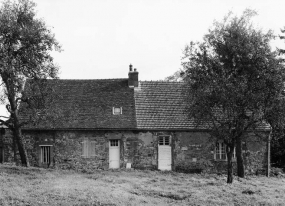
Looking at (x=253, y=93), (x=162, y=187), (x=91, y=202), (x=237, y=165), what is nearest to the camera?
(x=91, y=202)

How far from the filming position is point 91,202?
17.0 meters

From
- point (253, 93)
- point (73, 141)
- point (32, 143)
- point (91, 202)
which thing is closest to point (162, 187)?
point (91, 202)

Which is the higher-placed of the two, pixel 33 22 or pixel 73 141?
Result: pixel 33 22

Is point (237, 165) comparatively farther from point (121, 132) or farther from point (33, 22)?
point (33, 22)

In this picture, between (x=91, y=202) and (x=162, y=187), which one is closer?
(x=91, y=202)

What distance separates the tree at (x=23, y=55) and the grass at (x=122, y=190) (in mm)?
4191

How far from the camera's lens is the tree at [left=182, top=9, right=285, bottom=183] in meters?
21.9

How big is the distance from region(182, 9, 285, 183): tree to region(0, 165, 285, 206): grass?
2609mm

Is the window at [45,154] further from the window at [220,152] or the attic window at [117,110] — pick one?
the window at [220,152]

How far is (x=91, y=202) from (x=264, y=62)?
11819mm

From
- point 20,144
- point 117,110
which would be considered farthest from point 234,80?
point 20,144

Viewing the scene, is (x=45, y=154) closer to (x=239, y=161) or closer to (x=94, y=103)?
(x=94, y=103)

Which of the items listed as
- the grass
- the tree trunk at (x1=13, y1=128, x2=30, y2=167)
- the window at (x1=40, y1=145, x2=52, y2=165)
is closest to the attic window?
the window at (x1=40, y1=145, x2=52, y2=165)

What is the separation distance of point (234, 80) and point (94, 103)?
1178cm
